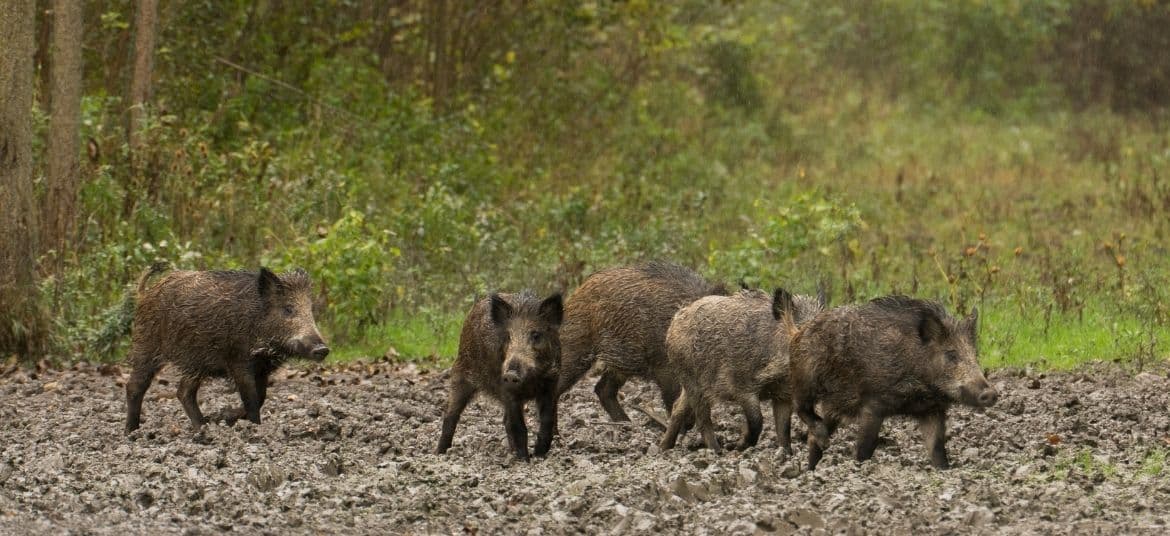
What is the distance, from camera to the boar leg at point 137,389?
924 cm

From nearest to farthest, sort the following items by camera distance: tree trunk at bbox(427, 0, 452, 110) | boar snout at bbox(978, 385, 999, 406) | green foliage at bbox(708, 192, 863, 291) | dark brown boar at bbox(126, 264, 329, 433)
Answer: boar snout at bbox(978, 385, 999, 406) < dark brown boar at bbox(126, 264, 329, 433) < green foliage at bbox(708, 192, 863, 291) < tree trunk at bbox(427, 0, 452, 110)

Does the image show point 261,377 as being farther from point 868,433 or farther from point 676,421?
point 868,433

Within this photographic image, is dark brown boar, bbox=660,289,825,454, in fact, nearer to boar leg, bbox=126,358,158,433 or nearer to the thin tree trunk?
boar leg, bbox=126,358,158,433

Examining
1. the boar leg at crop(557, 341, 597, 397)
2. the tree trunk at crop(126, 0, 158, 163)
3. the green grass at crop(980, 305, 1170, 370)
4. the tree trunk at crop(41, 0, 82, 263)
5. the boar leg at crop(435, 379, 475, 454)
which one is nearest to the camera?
the boar leg at crop(435, 379, 475, 454)

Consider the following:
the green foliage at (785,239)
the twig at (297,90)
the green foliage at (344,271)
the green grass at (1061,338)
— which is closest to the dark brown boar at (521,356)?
the green grass at (1061,338)

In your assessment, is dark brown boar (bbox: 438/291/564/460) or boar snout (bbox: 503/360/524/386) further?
dark brown boar (bbox: 438/291/564/460)

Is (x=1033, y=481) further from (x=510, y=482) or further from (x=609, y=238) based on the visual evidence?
(x=609, y=238)

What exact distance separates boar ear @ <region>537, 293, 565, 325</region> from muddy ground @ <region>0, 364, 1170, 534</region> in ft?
2.19

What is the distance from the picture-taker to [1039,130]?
22.3 metres

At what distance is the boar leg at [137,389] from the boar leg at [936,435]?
4.20m

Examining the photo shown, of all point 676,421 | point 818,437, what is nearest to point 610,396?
point 676,421

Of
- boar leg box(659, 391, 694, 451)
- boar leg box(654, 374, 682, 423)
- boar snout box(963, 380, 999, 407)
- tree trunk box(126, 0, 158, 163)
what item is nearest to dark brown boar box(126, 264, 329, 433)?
boar leg box(654, 374, 682, 423)

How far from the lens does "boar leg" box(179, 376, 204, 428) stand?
30.2ft

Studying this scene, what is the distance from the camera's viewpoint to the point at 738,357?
26.1ft
